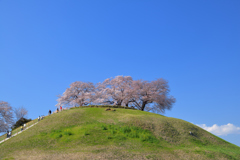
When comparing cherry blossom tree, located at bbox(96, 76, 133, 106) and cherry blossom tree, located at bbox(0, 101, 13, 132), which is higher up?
cherry blossom tree, located at bbox(96, 76, 133, 106)

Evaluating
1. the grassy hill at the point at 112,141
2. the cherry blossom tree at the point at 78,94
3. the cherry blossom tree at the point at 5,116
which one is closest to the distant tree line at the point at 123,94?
the cherry blossom tree at the point at 78,94

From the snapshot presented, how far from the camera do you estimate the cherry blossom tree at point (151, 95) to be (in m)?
68.0

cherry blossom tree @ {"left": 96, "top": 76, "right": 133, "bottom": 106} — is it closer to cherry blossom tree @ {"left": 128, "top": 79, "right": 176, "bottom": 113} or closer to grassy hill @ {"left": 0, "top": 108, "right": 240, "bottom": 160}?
cherry blossom tree @ {"left": 128, "top": 79, "right": 176, "bottom": 113}

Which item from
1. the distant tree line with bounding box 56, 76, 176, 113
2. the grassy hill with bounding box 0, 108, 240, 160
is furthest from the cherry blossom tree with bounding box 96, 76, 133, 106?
the grassy hill with bounding box 0, 108, 240, 160

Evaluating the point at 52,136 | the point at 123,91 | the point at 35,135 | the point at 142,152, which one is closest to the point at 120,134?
the point at 142,152

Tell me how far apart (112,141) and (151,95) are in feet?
126

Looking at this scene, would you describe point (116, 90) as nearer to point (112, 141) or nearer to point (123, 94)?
point (123, 94)

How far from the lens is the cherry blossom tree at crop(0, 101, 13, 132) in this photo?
65.8 meters

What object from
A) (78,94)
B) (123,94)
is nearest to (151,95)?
(123,94)

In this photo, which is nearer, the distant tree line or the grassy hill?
the grassy hill

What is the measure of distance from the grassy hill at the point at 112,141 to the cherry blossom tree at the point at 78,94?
2663 cm

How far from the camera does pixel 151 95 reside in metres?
67.7

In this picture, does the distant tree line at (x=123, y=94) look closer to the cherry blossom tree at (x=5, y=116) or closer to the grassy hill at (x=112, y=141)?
the cherry blossom tree at (x=5, y=116)

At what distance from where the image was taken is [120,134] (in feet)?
112
